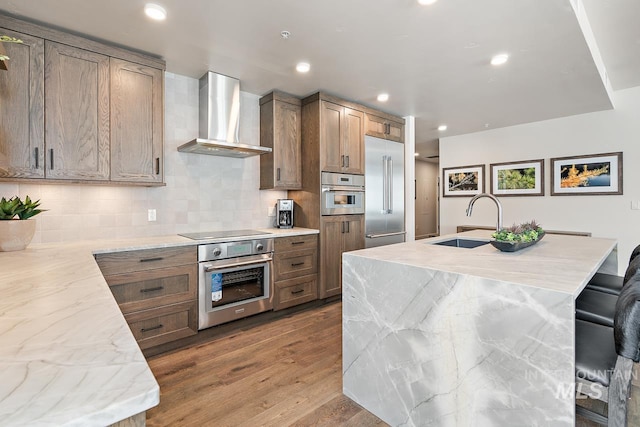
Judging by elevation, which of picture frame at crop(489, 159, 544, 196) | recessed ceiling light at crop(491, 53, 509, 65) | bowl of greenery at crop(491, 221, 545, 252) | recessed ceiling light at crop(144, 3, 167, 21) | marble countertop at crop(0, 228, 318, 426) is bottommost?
marble countertop at crop(0, 228, 318, 426)

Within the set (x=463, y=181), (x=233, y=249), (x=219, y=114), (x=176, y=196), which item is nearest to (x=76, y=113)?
(x=176, y=196)

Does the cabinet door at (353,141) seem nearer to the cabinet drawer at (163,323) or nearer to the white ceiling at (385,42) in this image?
the white ceiling at (385,42)

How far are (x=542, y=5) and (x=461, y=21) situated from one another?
18.7 inches

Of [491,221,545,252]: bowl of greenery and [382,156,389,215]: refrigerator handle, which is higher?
[382,156,389,215]: refrigerator handle

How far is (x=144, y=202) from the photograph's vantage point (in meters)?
2.93

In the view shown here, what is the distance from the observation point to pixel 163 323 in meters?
2.49

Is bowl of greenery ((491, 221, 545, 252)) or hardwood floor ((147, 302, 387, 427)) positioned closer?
hardwood floor ((147, 302, 387, 427))

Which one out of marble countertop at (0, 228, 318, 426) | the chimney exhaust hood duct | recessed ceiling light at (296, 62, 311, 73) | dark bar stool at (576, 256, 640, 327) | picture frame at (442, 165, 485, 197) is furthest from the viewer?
picture frame at (442, 165, 485, 197)

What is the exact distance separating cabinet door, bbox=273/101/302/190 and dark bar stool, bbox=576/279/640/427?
2889 mm

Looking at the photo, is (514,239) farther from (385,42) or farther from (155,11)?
(155,11)

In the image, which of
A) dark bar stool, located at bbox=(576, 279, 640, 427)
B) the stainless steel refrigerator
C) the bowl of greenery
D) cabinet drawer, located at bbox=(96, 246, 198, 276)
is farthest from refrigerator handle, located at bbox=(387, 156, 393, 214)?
dark bar stool, located at bbox=(576, 279, 640, 427)

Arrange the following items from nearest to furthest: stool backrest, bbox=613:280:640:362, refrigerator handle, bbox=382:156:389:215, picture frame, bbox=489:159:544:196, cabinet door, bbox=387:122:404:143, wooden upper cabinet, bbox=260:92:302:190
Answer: stool backrest, bbox=613:280:640:362
wooden upper cabinet, bbox=260:92:302:190
refrigerator handle, bbox=382:156:389:215
cabinet door, bbox=387:122:404:143
picture frame, bbox=489:159:544:196

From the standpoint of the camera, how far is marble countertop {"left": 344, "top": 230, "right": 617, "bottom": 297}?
1.26m

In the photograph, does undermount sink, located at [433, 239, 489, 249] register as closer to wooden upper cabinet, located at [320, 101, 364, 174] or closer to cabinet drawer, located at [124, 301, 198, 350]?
wooden upper cabinet, located at [320, 101, 364, 174]
